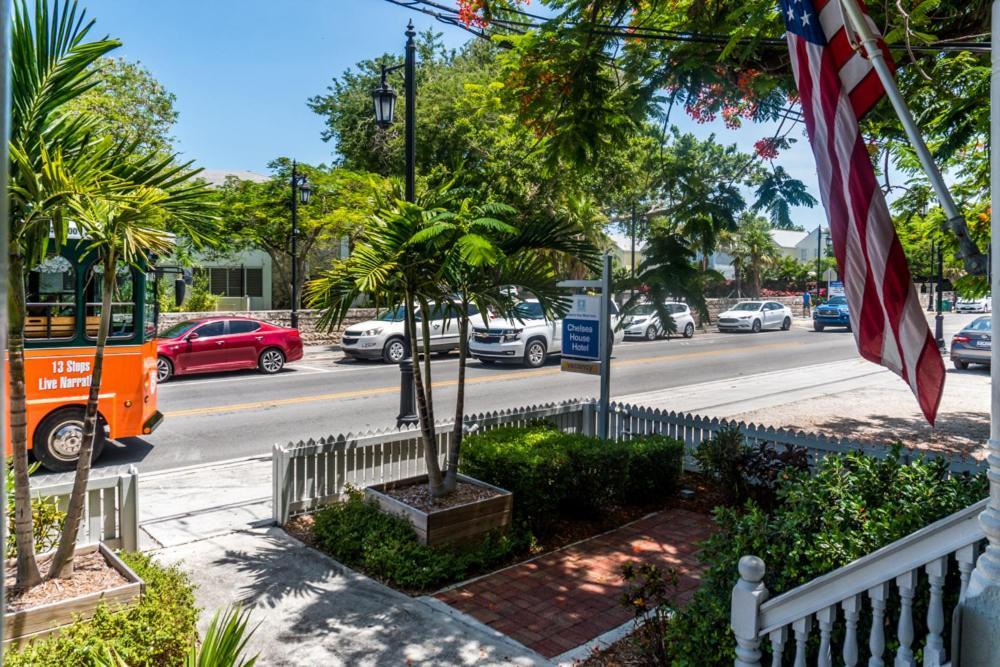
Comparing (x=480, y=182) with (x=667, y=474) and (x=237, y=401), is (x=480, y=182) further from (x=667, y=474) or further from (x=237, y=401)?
(x=667, y=474)

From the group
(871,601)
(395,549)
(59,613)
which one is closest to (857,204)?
(871,601)

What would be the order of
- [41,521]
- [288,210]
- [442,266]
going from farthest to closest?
[288,210]
[442,266]
[41,521]

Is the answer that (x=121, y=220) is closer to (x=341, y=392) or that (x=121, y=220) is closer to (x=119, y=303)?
(x=119, y=303)

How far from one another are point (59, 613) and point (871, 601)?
4.53m

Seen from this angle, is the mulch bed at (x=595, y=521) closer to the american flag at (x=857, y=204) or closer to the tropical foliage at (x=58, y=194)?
the tropical foliage at (x=58, y=194)

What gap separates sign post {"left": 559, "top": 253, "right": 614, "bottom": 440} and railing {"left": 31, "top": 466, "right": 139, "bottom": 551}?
5.39 metres

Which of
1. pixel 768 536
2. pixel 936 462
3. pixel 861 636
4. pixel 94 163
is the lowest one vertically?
pixel 861 636

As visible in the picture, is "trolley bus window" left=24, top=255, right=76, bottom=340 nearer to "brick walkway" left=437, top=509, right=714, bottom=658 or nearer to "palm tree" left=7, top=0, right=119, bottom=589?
"palm tree" left=7, top=0, right=119, bottom=589

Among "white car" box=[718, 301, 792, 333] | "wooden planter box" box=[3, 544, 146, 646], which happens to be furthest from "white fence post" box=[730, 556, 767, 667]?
"white car" box=[718, 301, 792, 333]

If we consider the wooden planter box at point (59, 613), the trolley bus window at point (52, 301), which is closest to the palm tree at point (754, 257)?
the trolley bus window at point (52, 301)

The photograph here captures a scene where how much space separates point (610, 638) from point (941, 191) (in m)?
3.56

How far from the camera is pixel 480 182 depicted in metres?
19.9

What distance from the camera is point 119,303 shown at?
32.5 ft

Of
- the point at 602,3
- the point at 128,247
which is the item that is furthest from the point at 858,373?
the point at 128,247
